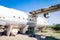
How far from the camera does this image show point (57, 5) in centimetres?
1848

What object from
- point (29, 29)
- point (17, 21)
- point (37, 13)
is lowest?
point (29, 29)

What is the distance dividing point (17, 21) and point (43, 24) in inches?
339

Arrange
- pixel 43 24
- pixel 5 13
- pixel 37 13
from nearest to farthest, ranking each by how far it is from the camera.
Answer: pixel 5 13
pixel 37 13
pixel 43 24

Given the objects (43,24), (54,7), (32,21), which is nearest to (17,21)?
(32,21)

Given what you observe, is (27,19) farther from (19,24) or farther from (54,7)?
(54,7)

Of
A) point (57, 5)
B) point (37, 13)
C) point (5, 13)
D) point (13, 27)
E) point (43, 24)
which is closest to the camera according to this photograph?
point (5, 13)

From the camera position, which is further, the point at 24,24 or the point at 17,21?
the point at 24,24

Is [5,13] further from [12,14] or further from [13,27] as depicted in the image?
[13,27]

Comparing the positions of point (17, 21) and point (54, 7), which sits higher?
point (54, 7)

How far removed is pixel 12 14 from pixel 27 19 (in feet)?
11.6

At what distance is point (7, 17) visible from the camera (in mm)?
15969

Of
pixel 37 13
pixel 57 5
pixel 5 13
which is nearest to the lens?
pixel 5 13

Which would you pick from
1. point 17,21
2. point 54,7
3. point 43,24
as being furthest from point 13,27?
point 43,24

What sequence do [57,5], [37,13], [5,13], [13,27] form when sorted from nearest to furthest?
[5,13], [13,27], [57,5], [37,13]
